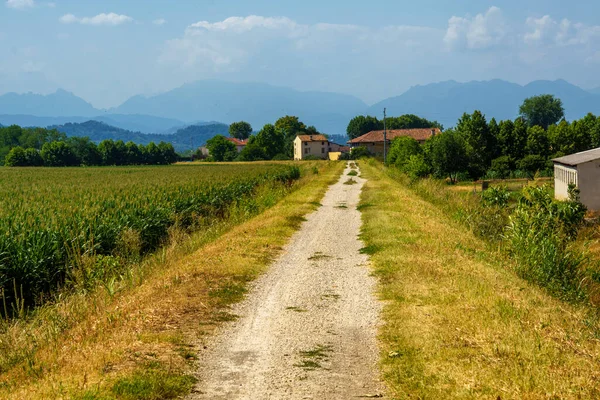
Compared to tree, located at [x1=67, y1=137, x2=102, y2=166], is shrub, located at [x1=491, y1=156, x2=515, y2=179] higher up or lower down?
lower down

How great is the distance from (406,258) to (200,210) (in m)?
15.3

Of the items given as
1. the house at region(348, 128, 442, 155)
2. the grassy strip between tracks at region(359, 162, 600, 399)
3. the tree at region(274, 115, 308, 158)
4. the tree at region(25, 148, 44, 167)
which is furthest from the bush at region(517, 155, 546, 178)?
the tree at region(25, 148, 44, 167)

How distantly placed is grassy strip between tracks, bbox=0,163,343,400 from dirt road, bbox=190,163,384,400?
1.47ft

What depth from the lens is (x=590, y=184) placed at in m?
42.8

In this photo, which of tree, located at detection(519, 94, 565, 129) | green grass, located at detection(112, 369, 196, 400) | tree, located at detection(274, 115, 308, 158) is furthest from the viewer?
tree, located at detection(519, 94, 565, 129)

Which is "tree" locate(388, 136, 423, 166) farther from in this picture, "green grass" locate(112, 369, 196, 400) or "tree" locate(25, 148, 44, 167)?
"tree" locate(25, 148, 44, 167)

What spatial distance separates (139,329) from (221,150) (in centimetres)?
16051

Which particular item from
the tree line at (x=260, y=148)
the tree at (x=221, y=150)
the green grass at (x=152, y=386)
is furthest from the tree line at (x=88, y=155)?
the green grass at (x=152, y=386)

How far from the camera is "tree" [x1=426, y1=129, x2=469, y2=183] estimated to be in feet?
247

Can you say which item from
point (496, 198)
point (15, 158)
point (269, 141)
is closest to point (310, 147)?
point (269, 141)

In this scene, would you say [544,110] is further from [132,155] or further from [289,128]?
[132,155]

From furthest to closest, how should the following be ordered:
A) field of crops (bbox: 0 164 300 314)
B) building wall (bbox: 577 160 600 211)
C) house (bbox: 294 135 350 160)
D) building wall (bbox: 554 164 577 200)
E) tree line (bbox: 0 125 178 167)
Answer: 1. house (bbox: 294 135 350 160)
2. tree line (bbox: 0 125 178 167)
3. building wall (bbox: 554 164 577 200)
4. building wall (bbox: 577 160 600 211)
5. field of crops (bbox: 0 164 300 314)

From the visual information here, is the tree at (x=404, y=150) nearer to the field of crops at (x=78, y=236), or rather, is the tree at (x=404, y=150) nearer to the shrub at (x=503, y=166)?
the shrub at (x=503, y=166)

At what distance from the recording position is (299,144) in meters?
164
